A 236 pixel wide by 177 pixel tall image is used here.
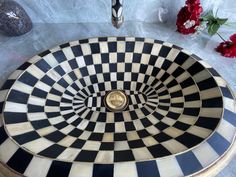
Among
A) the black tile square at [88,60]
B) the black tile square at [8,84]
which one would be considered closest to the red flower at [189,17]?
the black tile square at [88,60]

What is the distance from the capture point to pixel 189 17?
2.72ft

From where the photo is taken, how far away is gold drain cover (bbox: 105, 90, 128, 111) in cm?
70

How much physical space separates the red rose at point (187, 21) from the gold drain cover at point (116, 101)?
31 cm

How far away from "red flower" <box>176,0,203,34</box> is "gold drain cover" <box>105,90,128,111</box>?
1.02ft

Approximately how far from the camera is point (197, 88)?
0.65 m

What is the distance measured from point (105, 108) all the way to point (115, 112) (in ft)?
0.10

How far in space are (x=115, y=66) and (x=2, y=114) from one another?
318 millimetres

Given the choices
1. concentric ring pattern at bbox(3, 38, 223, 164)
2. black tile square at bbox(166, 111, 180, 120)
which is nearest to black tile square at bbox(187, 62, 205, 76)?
concentric ring pattern at bbox(3, 38, 223, 164)

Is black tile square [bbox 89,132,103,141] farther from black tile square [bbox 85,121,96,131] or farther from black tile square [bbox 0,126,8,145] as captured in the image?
black tile square [bbox 0,126,8,145]

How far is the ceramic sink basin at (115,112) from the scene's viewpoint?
1.57 ft

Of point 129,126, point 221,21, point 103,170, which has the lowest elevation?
point 103,170

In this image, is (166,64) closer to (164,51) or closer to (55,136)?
(164,51)

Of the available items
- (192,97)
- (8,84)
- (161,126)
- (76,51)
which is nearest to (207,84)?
(192,97)

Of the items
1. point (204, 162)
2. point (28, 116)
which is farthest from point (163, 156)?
point (28, 116)
